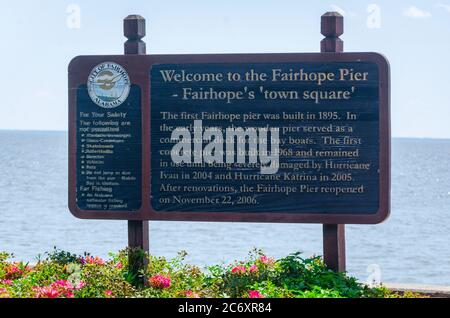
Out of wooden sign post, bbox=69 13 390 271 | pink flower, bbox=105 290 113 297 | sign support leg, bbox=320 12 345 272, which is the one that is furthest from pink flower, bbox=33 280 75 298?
sign support leg, bbox=320 12 345 272

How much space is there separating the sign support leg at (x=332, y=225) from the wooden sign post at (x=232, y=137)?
1cm

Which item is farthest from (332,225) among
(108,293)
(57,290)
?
(57,290)

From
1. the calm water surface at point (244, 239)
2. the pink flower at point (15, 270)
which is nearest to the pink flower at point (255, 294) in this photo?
the pink flower at point (15, 270)

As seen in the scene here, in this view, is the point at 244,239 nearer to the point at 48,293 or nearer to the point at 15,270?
the point at 15,270

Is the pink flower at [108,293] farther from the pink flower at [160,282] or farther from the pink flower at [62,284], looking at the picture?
the pink flower at [160,282]

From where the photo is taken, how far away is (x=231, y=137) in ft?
46.6

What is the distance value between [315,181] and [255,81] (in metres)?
1.57

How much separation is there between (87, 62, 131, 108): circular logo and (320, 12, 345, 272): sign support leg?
9.16ft

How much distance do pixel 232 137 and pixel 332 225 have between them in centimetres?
180

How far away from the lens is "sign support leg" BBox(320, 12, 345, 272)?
556 inches

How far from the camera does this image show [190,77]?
47.2ft

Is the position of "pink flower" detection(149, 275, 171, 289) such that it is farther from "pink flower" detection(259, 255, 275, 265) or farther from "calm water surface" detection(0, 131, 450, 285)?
"calm water surface" detection(0, 131, 450, 285)
